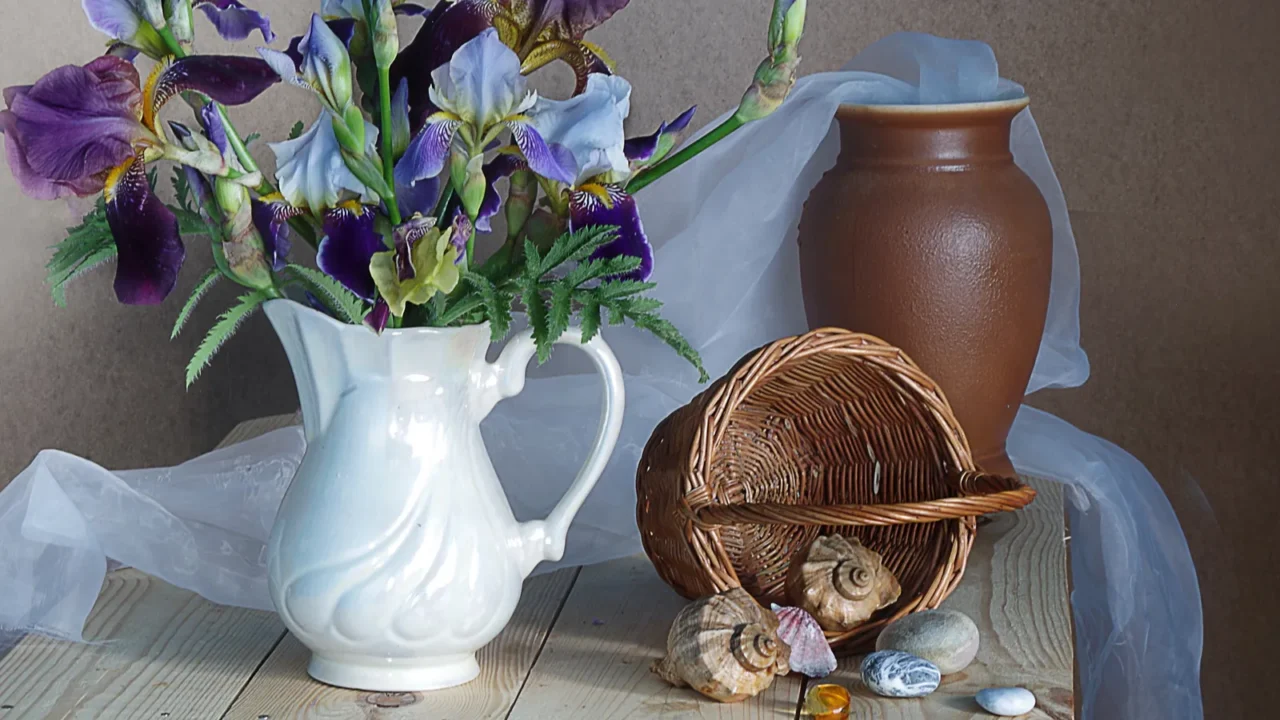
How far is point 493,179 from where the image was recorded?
0.66 metres

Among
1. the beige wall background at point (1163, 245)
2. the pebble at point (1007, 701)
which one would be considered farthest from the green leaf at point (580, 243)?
the beige wall background at point (1163, 245)

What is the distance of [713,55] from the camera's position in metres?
1.40

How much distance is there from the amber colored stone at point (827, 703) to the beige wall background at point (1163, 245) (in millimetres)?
730

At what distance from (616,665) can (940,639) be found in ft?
0.58

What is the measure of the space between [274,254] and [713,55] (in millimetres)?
838

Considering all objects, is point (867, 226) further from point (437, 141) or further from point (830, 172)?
point (437, 141)

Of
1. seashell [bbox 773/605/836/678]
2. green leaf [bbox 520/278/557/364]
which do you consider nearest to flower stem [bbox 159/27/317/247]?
green leaf [bbox 520/278/557/364]

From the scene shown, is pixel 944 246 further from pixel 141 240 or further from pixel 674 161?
pixel 141 240

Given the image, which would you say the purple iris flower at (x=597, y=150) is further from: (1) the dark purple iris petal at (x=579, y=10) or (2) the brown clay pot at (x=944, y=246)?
(2) the brown clay pot at (x=944, y=246)

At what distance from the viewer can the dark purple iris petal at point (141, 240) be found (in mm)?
596

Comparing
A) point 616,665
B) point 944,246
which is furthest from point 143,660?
point 944,246

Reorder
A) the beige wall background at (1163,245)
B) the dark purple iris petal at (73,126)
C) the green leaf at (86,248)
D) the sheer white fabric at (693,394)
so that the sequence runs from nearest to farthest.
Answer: the dark purple iris petal at (73,126)
the green leaf at (86,248)
the sheer white fabric at (693,394)
the beige wall background at (1163,245)

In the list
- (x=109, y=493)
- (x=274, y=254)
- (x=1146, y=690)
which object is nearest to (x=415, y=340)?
(x=274, y=254)

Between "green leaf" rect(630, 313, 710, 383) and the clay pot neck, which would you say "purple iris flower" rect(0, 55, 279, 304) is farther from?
the clay pot neck
